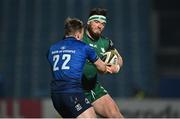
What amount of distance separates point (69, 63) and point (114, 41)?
10.8 m

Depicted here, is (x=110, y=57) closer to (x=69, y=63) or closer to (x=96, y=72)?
Answer: (x=96, y=72)

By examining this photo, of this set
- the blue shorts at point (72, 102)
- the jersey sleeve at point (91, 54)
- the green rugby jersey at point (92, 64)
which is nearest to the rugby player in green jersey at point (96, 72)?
the green rugby jersey at point (92, 64)

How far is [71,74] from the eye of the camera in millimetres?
5645

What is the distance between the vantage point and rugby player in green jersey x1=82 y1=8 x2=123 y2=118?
6562 mm

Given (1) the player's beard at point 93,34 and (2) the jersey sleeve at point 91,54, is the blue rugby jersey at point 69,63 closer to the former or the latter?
(2) the jersey sleeve at point 91,54

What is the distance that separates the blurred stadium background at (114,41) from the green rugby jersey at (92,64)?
7.62 m

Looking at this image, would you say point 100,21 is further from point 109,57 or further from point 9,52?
point 9,52

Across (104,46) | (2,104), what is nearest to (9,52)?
(2,104)

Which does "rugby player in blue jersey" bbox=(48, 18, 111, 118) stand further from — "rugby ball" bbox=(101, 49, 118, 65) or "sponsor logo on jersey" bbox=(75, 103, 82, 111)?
"rugby ball" bbox=(101, 49, 118, 65)

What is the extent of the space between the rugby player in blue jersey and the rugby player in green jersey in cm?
84

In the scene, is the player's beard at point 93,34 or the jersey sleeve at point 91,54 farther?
the player's beard at point 93,34

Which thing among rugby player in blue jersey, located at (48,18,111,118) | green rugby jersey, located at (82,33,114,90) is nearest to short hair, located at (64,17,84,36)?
rugby player in blue jersey, located at (48,18,111,118)

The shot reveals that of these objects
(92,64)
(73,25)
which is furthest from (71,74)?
(92,64)

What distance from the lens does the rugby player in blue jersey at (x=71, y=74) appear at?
5633mm
